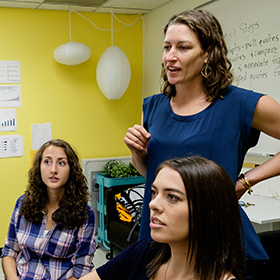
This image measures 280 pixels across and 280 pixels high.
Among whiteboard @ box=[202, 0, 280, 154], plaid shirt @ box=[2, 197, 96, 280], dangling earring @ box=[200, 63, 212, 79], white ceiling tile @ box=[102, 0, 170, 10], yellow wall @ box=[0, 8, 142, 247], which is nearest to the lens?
dangling earring @ box=[200, 63, 212, 79]

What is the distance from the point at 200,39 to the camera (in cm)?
124

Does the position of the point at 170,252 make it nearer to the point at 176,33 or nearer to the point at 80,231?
the point at 176,33

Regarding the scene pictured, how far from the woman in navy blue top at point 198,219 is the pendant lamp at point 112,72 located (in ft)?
9.47

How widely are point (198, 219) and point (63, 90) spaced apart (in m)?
3.31

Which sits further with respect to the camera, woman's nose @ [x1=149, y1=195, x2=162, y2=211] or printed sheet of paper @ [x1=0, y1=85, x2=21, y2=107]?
printed sheet of paper @ [x1=0, y1=85, x2=21, y2=107]

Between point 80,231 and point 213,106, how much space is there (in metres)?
0.97

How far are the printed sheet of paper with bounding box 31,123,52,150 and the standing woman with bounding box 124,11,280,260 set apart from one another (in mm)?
2830

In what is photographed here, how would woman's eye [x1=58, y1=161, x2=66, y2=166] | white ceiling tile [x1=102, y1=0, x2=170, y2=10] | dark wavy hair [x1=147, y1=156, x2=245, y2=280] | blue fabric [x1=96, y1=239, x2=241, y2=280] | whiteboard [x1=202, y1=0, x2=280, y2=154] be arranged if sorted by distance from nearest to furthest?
dark wavy hair [x1=147, y1=156, x2=245, y2=280]
blue fabric [x1=96, y1=239, x2=241, y2=280]
woman's eye [x1=58, y1=161, x2=66, y2=166]
whiteboard [x1=202, y1=0, x2=280, y2=154]
white ceiling tile [x1=102, y1=0, x2=170, y2=10]

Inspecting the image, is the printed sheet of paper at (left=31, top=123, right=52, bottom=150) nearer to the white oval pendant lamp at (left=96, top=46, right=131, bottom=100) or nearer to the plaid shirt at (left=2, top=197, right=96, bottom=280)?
the white oval pendant lamp at (left=96, top=46, right=131, bottom=100)

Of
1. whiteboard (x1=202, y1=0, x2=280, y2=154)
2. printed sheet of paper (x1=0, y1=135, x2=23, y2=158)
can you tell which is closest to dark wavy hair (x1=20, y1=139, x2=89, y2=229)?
whiteboard (x1=202, y1=0, x2=280, y2=154)

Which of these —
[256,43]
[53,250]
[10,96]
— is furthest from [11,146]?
[256,43]

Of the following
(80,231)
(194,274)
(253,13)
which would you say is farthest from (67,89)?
(194,274)

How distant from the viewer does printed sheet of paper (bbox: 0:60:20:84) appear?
150 inches

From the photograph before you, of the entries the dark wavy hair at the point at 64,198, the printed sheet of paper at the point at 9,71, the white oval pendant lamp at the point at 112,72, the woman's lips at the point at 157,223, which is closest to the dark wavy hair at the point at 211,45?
the woman's lips at the point at 157,223
